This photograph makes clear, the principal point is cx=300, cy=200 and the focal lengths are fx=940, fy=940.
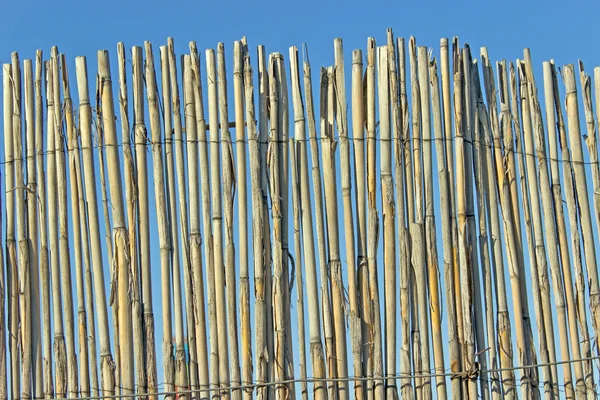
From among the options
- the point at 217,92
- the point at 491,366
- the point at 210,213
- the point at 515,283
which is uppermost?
the point at 217,92

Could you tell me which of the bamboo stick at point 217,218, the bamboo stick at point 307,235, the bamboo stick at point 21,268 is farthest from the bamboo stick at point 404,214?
the bamboo stick at point 21,268

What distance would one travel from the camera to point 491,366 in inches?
127

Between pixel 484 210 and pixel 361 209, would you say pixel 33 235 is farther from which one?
pixel 484 210

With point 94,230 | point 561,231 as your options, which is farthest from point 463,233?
point 94,230

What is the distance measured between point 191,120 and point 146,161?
0.70ft

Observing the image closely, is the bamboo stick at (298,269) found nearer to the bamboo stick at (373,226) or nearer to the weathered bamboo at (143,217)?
the bamboo stick at (373,226)

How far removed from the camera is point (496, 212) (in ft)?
11.0

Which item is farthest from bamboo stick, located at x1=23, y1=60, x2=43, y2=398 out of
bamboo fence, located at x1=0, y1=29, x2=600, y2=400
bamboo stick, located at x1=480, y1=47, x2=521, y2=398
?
bamboo stick, located at x1=480, y1=47, x2=521, y2=398

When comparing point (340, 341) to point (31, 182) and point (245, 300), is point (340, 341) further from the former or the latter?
point (31, 182)

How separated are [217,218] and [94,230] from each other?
434 mm

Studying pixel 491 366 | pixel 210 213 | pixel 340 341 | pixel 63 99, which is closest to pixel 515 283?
pixel 491 366

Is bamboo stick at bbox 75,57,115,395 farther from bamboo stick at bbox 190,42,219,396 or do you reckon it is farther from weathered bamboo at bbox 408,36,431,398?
weathered bamboo at bbox 408,36,431,398

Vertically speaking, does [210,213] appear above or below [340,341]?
above

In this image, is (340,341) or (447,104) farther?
(447,104)
